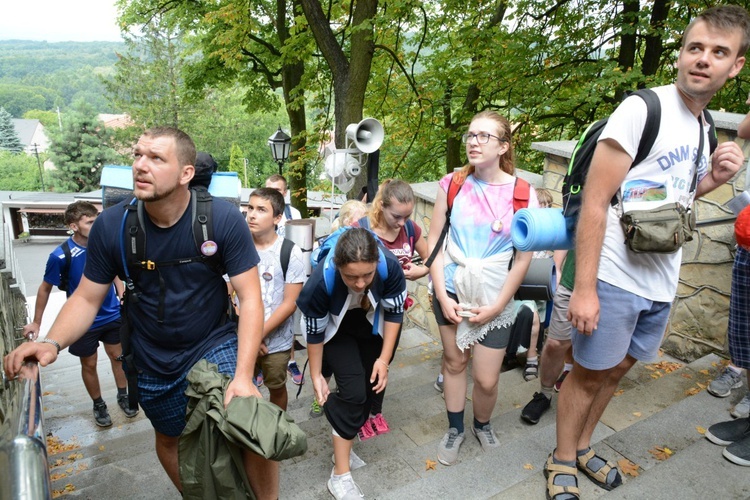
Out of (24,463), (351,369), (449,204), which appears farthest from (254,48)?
(24,463)

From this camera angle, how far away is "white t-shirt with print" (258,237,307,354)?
11.1ft

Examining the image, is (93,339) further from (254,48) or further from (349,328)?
(254,48)

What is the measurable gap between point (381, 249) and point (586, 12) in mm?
8974

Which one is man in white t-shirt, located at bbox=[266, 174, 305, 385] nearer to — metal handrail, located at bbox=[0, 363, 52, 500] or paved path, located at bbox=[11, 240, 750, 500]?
paved path, located at bbox=[11, 240, 750, 500]

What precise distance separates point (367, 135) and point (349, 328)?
374cm

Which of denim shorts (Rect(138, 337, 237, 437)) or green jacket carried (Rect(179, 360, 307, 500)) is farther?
denim shorts (Rect(138, 337, 237, 437))

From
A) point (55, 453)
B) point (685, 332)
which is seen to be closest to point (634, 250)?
point (685, 332)

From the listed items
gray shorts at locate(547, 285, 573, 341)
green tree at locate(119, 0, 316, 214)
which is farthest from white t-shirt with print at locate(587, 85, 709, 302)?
green tree at locate(119, 0, 316, 214)

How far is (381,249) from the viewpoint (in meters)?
2.72

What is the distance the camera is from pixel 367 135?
20.2 feet

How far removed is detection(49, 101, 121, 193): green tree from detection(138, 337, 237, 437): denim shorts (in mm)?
45782

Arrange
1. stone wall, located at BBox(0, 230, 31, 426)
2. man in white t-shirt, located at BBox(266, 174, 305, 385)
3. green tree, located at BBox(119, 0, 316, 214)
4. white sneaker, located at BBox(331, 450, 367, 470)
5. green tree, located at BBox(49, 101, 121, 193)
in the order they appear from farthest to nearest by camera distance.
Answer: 1. green tree, located at BBox(49, 101, 121, 193)
2. green tree, located at BBox(119, 0, 316, 214)
3. man in white t-shirt, located at BBox(266, 174, 305, 385)
4. white sneaker, located at BBox(331, 450, 367, 470)
5. stone wall, located at BBox(0, 230, 31, 426)

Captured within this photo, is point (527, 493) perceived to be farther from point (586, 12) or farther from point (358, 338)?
point (586, 12)

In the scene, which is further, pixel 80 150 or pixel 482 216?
pixel 80 150
